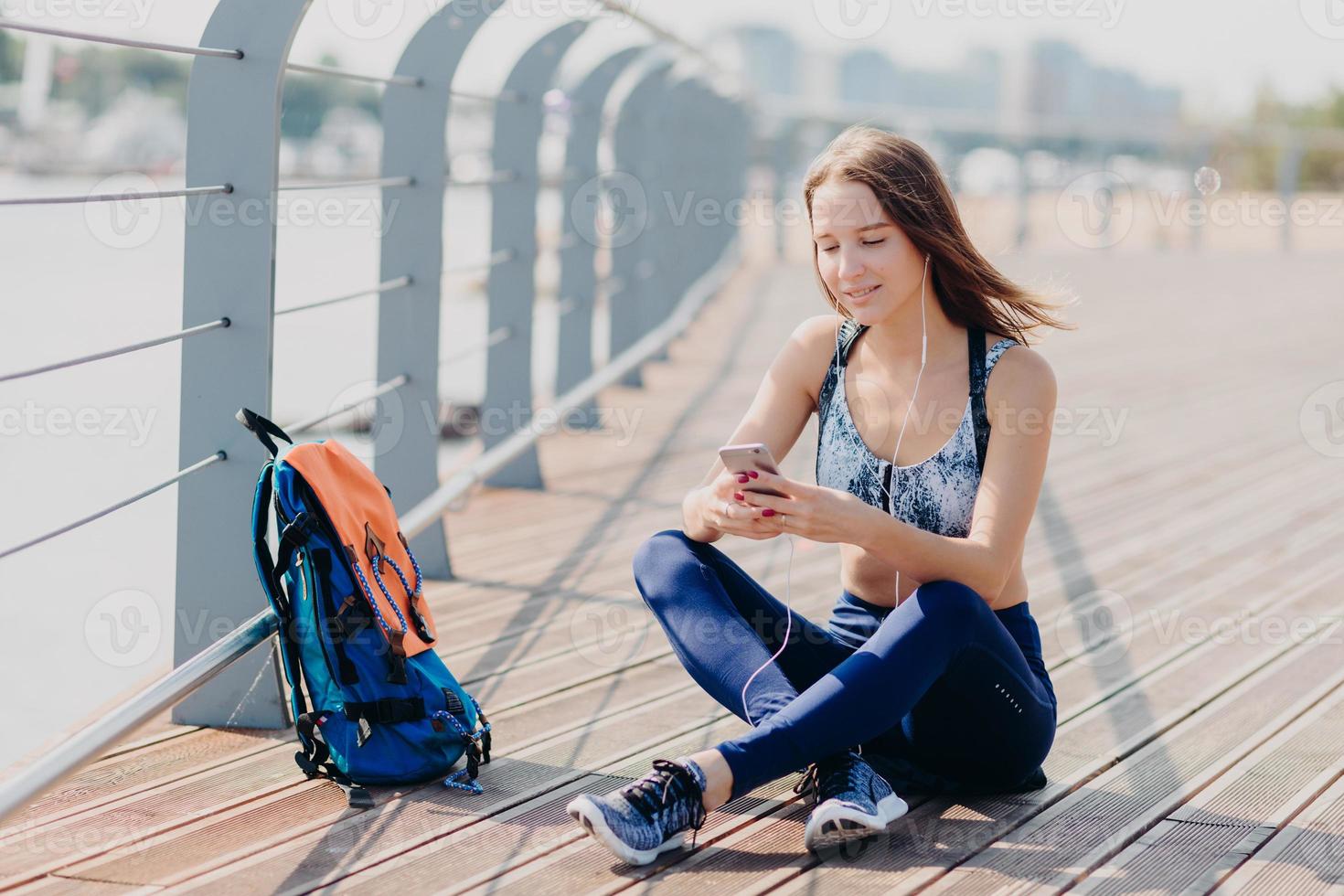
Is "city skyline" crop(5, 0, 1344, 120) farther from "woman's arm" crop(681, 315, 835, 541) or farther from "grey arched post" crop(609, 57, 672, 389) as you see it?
"woman's arm" crop(681, 315, 835, 541)

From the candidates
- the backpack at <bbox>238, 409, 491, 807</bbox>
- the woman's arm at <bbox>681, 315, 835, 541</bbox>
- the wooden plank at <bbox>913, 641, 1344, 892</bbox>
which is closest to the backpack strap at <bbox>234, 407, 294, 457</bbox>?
the backpack at <bbox>238, 409, 491, 807</bbox>

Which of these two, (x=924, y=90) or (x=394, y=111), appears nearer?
(x=394, y=111)

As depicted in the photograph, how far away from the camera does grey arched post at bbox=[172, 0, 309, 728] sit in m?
2.38

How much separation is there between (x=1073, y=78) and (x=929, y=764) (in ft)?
152

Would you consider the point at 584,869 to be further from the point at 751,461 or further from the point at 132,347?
the point at 132,347

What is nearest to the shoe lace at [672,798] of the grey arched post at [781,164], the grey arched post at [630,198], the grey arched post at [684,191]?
the grey arched post at [630,198]

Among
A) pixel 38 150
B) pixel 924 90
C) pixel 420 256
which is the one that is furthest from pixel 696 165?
pixel 924 90

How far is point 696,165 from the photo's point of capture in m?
8.67

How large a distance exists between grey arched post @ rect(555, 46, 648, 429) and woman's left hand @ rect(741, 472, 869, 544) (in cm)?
368

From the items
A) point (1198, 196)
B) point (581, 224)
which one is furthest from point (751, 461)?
point (1198, 196)

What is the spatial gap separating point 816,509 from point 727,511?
0.53 feet

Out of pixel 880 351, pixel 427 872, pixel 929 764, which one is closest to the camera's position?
pixel 427 872

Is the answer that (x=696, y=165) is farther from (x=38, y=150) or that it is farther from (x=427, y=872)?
(x=38, y=150)

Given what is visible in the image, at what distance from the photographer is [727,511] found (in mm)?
2162
